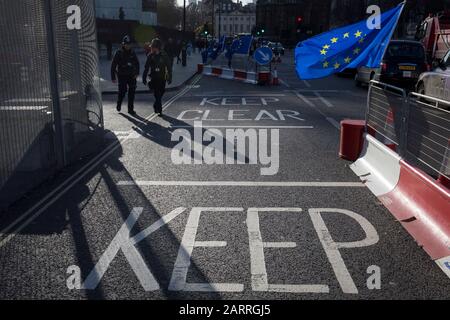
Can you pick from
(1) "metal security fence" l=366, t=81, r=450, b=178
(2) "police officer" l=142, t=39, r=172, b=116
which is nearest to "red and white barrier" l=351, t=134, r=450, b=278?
(1) "metal security fence" l=366, t=81, r=450, b=178

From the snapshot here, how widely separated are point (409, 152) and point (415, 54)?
13518 millimetres

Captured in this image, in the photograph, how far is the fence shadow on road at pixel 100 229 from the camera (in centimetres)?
374

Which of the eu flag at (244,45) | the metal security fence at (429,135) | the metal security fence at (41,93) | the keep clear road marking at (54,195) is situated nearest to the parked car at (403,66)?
the eu flag at (244,45)

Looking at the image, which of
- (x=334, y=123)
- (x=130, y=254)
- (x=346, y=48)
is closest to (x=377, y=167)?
(x=346, y=48)

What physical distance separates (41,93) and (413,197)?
505 centimetres

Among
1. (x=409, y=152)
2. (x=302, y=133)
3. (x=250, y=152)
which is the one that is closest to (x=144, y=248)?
(x=409, y=152)

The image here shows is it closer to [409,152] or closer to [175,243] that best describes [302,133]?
[409,152]

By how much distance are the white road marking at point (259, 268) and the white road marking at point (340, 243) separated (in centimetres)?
21

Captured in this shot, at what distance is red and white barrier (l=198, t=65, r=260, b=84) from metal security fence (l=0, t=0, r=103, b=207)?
43.6 feet

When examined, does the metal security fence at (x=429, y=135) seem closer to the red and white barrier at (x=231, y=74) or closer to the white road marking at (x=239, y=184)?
the white road marking at (x=239, y=184)

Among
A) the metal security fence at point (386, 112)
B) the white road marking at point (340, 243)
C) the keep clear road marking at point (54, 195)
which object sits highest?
the metal security fence at point (386, 112)

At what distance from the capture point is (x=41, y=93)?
249 inches

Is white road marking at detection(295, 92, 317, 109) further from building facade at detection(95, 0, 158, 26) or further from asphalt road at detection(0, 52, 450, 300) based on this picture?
building facade at detection(95, 0, 158, 26)

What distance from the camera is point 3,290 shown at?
3537 millimetres
